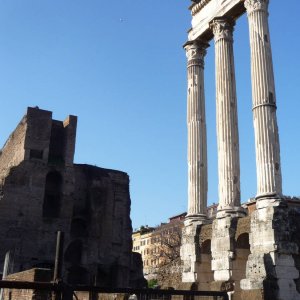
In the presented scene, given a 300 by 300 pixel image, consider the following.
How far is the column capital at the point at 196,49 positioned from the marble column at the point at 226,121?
122cm

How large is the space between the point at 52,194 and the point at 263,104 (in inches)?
988

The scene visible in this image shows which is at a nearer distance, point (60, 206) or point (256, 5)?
point (256, 5)

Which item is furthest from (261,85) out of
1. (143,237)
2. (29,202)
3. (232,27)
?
(143,237)

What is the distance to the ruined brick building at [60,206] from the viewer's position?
3344 centimetres

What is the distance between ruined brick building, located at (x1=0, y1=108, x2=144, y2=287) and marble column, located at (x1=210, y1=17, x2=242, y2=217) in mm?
21452

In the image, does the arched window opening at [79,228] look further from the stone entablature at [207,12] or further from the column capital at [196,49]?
the stone entablature at [207,12]

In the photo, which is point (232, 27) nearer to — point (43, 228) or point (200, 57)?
point (200, 57)

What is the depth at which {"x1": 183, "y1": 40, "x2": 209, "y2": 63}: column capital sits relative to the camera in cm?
1839

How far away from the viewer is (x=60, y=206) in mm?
35531

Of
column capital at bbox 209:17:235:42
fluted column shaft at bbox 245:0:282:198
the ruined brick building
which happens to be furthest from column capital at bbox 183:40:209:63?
the ruined brick building

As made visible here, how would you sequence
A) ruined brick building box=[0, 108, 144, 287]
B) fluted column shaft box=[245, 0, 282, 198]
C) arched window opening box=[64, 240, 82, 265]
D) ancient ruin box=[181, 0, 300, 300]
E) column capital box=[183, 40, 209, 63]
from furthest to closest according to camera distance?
arched window opening box=[64, 240, 82, 265], ruined brick building box=[0, 108, 144, 287], column capital box=[183, 40, 209, 63], fluted column shaft box=[245, 0, 282, 198], ancient ruin box=[181, 0, 300, 300]

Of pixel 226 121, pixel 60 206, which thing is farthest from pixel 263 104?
pixel 60 206

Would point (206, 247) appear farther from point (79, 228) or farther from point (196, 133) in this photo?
point (79, 228)

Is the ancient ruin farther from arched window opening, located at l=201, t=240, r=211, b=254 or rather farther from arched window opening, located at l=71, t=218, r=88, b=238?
arched window opening, located at l=71, t=218, r=88, b=238
